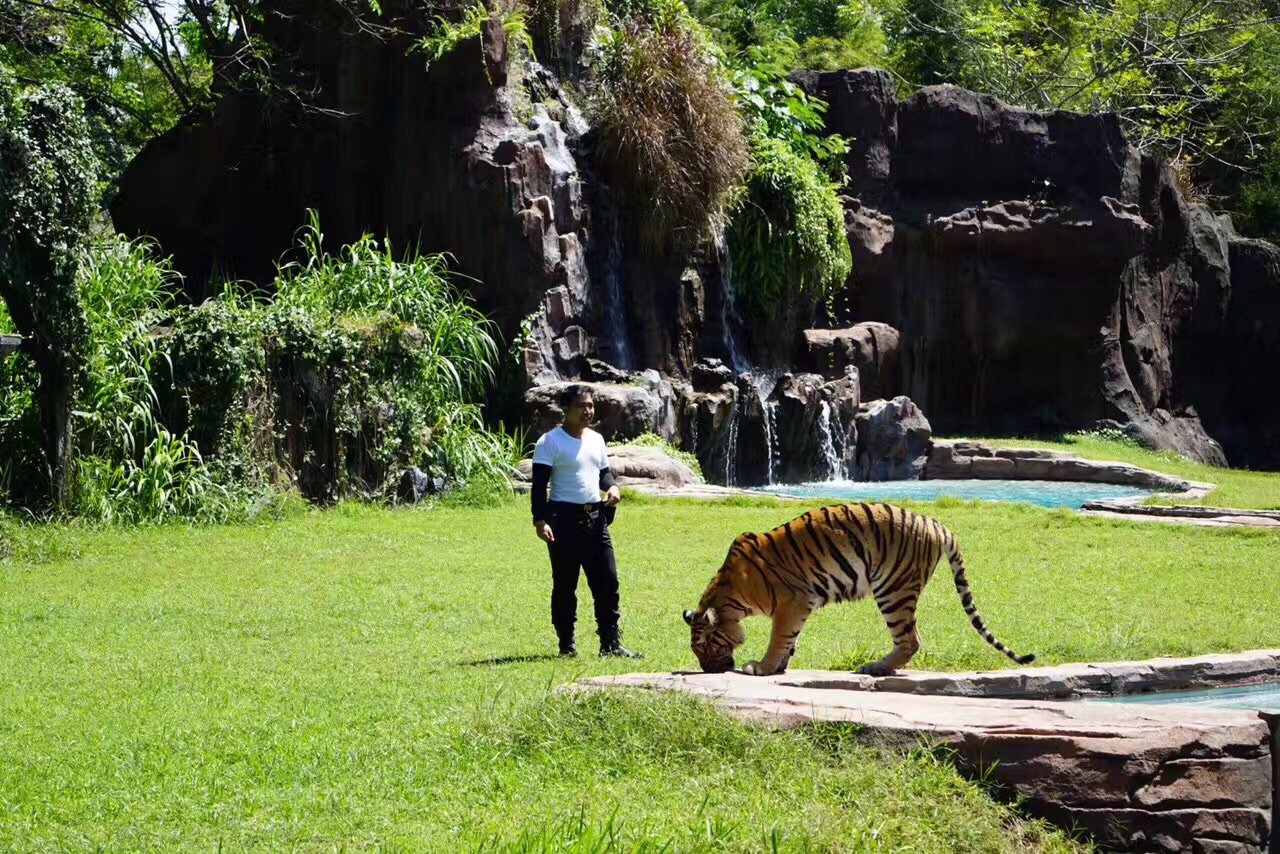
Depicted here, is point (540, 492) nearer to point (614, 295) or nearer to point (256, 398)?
point (256, 398)

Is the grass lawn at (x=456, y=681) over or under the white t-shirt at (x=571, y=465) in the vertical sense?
under

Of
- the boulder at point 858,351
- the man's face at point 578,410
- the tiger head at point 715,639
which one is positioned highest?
the boulder at point 858,351

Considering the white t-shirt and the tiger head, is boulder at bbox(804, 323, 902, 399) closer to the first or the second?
the white t-shirt

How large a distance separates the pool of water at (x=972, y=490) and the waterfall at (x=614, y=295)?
3.05m

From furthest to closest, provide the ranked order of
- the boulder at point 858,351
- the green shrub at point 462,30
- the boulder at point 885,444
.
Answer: the boulder at point 858,351
the boulder at point 885,444
the green shrub at point 462,30

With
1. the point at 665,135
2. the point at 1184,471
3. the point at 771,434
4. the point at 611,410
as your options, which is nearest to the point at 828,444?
the point at 771,434

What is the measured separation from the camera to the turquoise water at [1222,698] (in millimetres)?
7914

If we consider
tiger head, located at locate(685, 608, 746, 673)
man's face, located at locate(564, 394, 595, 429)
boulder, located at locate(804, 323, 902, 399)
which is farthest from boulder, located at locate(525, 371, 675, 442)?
tiger head, located at locate(685, 608, 746, 673)

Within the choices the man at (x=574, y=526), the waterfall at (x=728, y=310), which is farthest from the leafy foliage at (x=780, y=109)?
the man at (x=574, y=526)

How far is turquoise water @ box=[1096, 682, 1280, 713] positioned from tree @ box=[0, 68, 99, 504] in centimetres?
1059

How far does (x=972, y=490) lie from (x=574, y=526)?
1473cm

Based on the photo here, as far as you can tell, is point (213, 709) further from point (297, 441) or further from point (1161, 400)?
point (1161, 400)

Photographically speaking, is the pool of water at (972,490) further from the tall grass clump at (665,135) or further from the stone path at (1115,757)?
the stone path at (1115,757)

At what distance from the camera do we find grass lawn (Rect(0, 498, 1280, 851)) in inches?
220
